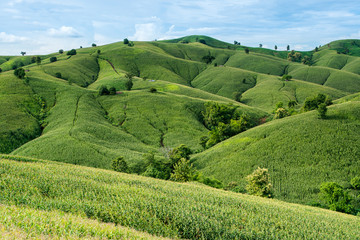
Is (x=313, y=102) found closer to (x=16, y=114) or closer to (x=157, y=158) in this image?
(x=157, y=158)

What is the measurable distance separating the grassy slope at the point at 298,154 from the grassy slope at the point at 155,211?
2332 centimetres

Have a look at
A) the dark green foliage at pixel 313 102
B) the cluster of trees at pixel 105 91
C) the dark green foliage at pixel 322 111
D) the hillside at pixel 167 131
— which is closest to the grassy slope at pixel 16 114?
the hillside at pixel 167 131

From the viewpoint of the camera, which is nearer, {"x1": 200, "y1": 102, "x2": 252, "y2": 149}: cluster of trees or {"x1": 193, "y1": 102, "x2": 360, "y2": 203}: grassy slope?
{"x1": 193, "y1": 102, "x2": 360, "y2": 203}: grassy slope

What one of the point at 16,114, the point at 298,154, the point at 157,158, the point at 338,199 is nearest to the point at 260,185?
the point at 338,199

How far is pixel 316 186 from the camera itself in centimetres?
4262

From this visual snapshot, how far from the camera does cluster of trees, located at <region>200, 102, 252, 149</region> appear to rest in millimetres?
77625

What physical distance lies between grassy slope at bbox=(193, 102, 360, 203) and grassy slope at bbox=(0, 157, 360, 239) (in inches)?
918

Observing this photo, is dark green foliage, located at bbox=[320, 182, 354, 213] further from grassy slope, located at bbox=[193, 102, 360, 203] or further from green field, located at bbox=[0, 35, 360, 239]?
grassy slope, located at bbox=[193, 102, 360, 203]

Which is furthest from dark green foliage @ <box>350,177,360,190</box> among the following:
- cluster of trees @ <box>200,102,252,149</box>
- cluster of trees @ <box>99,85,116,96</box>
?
cluster of trees @ <box>99,85,116,96</box>

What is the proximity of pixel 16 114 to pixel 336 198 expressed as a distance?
9714 cm

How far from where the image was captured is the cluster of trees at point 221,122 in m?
77.6

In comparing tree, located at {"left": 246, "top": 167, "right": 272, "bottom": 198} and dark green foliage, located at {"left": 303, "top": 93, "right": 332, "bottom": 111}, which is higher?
dark green foliage, located at {"left": 303, "top": 93, "right": 332, "bottom": 111}

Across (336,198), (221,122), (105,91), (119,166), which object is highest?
(105,91)

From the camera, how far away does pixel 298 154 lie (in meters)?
51.0
